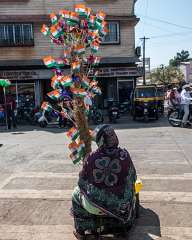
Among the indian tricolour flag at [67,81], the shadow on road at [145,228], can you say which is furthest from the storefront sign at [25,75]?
the shadow on road at [145,228]

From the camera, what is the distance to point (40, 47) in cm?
2183

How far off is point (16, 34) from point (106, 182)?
18.7 metres

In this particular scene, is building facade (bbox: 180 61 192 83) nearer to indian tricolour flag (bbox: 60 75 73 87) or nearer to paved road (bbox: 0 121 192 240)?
paved road (bbox: 0 121 192 240)

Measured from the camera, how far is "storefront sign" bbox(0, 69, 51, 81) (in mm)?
20969

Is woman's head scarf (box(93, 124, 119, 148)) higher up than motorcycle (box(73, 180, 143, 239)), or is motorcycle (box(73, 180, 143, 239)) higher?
woman's head scarf (box(93, 124, 119, 148))

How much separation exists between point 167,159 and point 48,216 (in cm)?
430

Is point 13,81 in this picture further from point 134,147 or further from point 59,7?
point 134,147

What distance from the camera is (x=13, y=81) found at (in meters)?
21.7

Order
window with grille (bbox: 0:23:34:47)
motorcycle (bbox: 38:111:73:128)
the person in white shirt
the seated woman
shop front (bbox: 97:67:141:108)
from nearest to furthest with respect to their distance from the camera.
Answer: the seated woman, the person in white shirt, motorcycle (bbox: 38:111:73:128), window with grille (bbox: 0:23:34:47), shop front (bbox: 97:67:141:108)

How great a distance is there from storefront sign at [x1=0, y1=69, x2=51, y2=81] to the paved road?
9.75m

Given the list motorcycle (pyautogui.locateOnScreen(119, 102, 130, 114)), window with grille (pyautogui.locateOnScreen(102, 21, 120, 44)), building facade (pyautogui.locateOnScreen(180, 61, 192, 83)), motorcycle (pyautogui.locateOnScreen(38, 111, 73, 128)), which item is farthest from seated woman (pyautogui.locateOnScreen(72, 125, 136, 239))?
building facade (pyautogui.locateOnScreen(180, 61, 192, 83))

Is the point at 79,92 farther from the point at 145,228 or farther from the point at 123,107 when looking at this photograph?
the point at 123,107

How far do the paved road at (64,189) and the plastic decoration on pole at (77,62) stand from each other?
109 cm

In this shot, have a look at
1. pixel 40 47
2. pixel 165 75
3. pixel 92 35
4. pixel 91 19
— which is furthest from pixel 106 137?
pixel 165 75
